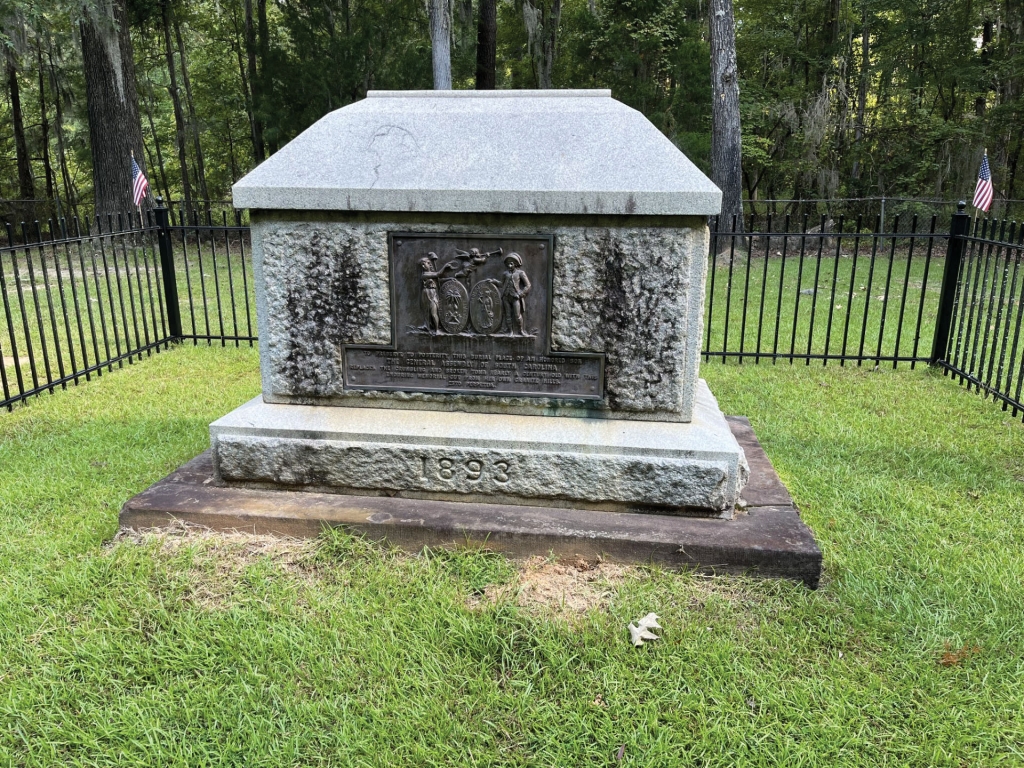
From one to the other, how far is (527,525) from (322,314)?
133 cm

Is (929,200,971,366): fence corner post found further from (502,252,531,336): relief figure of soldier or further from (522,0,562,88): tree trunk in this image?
(522,0,562,88): tree trunk

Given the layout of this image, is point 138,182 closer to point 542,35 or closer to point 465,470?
point 465,470

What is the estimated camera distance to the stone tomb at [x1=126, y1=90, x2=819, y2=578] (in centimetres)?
303

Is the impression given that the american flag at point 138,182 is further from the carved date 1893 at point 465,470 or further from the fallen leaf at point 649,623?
the fallen leaf at point 649,623

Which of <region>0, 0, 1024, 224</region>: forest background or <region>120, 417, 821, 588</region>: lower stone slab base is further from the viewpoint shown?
<region>0, 0, 1024, 224</region>: forest background

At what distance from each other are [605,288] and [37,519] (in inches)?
116

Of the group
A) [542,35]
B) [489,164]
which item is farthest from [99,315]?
[542,35]

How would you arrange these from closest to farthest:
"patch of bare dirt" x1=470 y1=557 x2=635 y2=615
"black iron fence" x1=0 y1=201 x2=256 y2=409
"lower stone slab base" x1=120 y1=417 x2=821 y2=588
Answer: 1. "patch of bare dirt" x1=470 y1=557 x2=635 y2=615
2. "lower stone slab base" x1=120 y1=417 x2=821 y2=588
3. "black iron fence" x1=0 y1=201 x2=256 y2=409

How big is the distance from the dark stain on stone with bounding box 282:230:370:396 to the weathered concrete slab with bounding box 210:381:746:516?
166 mm

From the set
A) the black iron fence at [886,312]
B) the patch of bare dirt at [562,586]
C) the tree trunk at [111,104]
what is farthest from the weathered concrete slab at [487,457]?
the tree trunk at [111,104]

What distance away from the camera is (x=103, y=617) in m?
2.67

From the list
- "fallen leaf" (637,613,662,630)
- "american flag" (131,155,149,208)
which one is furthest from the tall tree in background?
"fallen leaf" (637,613,662,630)

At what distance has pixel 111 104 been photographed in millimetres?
12258

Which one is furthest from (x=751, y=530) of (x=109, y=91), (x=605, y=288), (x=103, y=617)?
(x=109, y=91)
